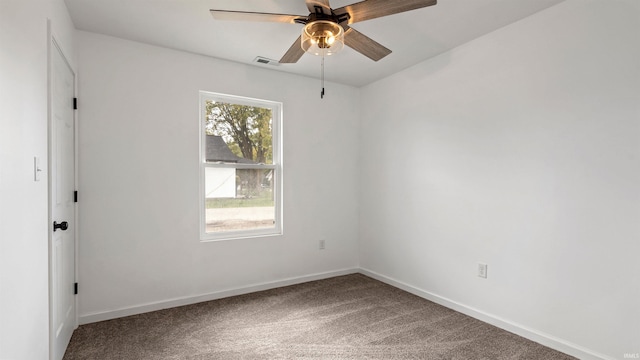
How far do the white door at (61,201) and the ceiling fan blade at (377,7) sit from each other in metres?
1.80

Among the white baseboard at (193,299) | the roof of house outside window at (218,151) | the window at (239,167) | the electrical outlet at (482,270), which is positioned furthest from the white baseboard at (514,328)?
the roof of house outside window at (218,151)

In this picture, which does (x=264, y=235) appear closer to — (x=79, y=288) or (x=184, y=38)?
(x=79, y=288)

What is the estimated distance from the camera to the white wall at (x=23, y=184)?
1284mm

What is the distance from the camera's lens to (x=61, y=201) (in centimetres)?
232

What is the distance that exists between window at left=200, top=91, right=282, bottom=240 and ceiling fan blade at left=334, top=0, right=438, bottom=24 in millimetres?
1941

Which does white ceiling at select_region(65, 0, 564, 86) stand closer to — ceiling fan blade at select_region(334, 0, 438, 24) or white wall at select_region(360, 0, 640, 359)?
white wall at select_region(360, 0, 640, 359)

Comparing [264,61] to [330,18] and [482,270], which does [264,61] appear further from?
[482,270]

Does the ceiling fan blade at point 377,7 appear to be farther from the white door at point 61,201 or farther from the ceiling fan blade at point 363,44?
the white door at point 61,201

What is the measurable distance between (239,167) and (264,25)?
155 cm

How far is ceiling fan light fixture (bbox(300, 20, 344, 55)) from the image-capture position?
2.08m

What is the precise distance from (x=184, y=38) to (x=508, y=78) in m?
2.85

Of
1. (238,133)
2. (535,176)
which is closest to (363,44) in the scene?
(535,176)

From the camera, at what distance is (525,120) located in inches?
104

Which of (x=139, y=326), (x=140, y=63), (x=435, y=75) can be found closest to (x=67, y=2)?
(x=140, y=63)
